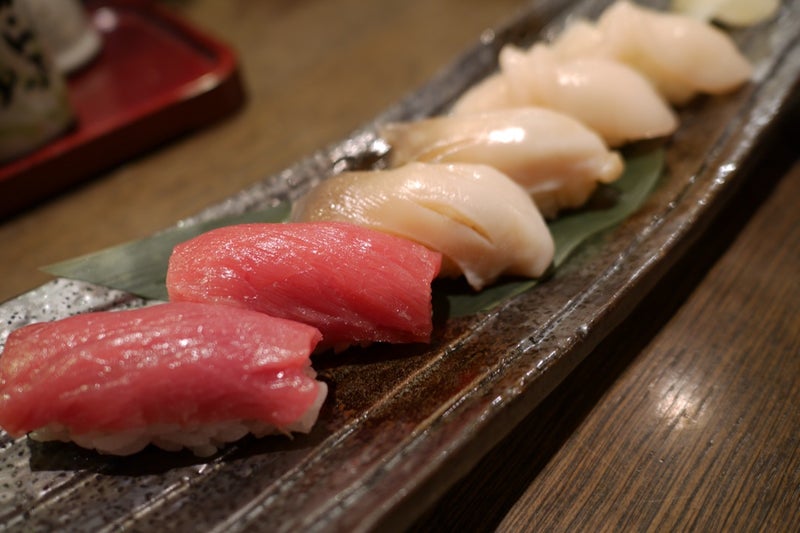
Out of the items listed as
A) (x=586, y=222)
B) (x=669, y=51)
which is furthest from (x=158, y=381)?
(x=669, y=51)

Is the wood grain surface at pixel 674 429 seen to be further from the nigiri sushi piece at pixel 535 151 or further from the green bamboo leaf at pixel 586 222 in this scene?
the nigiri sushi piece at pixel 535 151

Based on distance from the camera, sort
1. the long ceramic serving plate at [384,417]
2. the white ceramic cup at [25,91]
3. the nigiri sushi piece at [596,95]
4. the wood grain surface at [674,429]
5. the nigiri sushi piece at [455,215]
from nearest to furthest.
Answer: the long ceramic serving plate at [384,417] → the wood grain surface at [674,429] → the nigiri sushi piece at [455,215] → the nigiri sushi piece at [596,95] → the white ceramic cup at [25,91]

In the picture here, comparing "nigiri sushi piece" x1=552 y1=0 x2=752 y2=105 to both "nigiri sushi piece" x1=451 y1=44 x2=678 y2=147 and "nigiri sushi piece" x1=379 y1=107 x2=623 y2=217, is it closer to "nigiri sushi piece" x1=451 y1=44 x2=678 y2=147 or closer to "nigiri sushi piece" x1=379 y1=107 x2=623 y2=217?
"nigiri sushi piece" x1=451 y1=44 x2=678 y2=147

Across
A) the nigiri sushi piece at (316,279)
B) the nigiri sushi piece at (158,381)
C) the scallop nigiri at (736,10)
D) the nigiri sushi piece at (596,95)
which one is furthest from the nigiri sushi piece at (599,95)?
the nigiri sushi piece at (158,381)

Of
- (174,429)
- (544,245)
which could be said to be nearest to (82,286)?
(174,429)

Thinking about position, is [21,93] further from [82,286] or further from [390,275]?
Result: [390,275]
